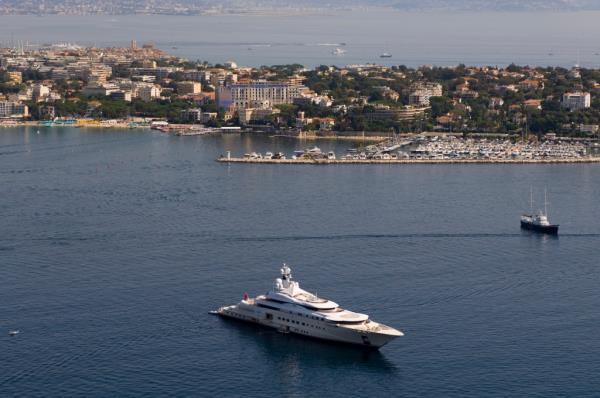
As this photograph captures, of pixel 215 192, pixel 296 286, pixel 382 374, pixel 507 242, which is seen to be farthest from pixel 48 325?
pixel 215 192

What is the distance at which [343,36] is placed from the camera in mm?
70938

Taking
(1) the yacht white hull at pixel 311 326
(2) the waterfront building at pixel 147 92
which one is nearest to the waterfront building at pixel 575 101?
(2) the waterfront building at pixel 147 92

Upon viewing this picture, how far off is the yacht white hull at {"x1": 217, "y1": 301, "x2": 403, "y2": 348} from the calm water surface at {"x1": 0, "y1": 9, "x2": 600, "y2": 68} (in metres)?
37.4

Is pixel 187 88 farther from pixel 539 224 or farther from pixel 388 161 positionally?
pixel 539 224

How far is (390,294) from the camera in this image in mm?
11984

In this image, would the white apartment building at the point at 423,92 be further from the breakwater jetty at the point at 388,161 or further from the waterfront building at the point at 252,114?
the breakwater jetty at the point at 388,161

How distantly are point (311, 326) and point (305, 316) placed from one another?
0.09m

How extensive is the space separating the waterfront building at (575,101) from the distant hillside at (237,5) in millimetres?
70585

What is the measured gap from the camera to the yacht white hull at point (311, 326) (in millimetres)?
10711

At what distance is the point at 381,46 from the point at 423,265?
48.8m

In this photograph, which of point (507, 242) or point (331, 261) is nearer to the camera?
point (331, 261)

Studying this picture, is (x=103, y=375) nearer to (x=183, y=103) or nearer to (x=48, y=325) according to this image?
(x=48, y=325)

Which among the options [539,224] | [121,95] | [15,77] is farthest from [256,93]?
[539,224]

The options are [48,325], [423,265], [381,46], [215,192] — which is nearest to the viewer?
[48,325]
